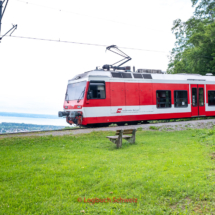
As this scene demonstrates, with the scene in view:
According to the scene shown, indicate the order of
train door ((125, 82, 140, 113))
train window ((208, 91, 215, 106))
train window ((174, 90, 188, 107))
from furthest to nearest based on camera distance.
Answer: train window ((208, 91, 215, 106)), train window ((174, 90, 188, 107)), train door ((125, 82, 140, 113))

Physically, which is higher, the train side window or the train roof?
the train roof

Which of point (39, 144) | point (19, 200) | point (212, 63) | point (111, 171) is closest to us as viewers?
point (19, 200)

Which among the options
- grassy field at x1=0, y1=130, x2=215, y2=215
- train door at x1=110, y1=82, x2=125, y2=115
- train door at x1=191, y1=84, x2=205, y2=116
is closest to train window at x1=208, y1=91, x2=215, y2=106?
train door at x1=191, y1=84, x2=205, y2=116

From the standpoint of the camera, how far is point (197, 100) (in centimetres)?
1939

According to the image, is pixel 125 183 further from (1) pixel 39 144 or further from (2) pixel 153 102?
(2) pixel 153 102

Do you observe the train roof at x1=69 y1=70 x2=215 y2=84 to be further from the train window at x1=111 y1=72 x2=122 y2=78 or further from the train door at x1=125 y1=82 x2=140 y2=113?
the train door at x1=125 y1=82 x2=140 y2=113

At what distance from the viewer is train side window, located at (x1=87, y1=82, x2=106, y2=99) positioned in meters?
14.3

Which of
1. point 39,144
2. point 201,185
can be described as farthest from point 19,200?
point 39,144

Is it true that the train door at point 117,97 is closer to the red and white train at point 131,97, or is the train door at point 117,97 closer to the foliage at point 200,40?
the red and white train at point 131,97

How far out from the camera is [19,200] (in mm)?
4141

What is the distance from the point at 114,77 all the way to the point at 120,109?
7.07 feet

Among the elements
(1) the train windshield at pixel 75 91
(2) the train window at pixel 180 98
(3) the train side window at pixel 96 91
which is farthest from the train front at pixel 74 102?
(2) the train window at pixel 180 98

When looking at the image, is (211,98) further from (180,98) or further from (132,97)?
(132,97)

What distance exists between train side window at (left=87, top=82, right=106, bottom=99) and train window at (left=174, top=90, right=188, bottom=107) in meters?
6.52
